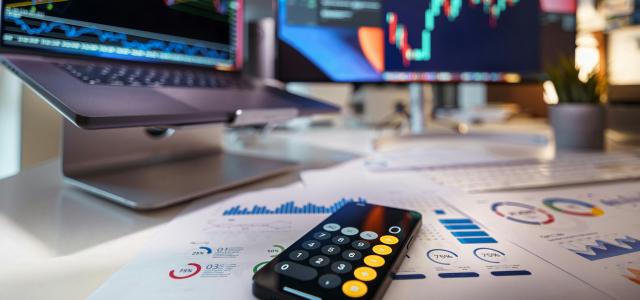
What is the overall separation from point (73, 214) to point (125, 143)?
181mm

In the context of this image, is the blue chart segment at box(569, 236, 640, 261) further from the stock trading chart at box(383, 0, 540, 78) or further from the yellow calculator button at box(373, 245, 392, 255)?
the stock trading chart at box(383, 0, 540, 78)

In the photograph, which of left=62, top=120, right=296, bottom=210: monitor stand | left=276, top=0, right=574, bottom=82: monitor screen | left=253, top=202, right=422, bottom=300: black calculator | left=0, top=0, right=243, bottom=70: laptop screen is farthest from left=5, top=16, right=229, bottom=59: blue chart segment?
left=253, top=202, right=422, bottom=300: black calculator

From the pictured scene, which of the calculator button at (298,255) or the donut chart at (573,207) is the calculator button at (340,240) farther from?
the donut chart at (573,207)

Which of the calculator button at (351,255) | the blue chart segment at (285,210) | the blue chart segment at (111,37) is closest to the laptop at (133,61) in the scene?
the blue chart segment at (111,37)

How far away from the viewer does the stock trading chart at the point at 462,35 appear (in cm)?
74

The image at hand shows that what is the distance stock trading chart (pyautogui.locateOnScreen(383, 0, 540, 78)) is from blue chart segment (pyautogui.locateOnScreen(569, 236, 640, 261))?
0.56 meters

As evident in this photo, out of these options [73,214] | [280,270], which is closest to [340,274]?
[280,270]

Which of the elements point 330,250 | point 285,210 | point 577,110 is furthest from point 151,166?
point 577,110

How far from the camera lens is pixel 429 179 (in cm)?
45

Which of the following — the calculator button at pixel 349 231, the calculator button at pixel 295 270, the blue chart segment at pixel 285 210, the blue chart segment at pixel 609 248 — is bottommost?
the blue chart segment at pixel 609 248

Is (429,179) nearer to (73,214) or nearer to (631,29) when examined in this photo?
(73,214)

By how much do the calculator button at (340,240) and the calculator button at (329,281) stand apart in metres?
0.04

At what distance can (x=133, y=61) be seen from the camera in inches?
17.7

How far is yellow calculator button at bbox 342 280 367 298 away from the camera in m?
0.16
